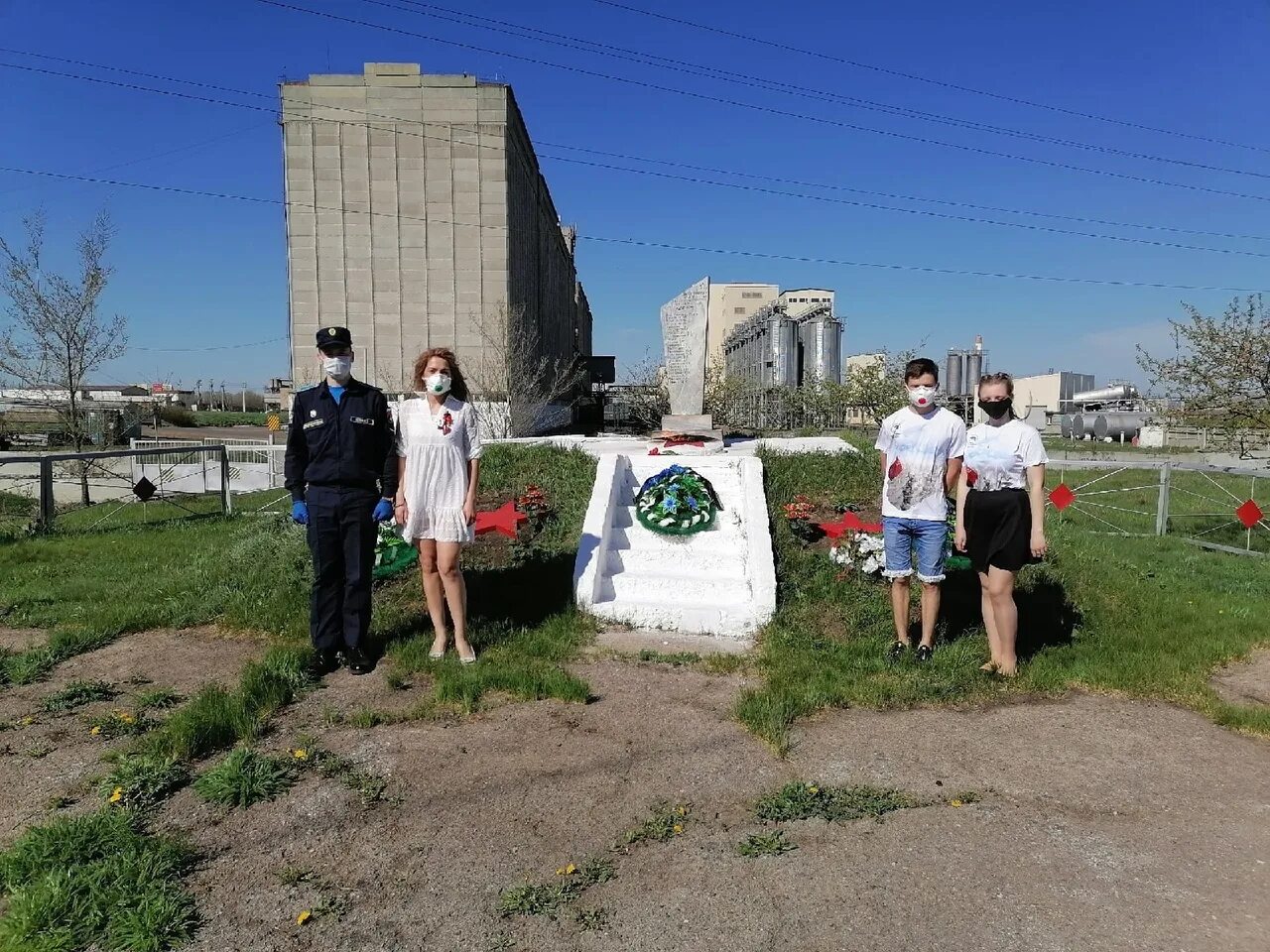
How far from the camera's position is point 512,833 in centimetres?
315

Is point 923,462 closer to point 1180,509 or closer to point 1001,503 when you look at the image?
point 1001,503

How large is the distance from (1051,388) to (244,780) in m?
88.2

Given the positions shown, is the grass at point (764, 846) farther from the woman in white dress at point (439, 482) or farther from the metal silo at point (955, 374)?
the metal silo at point (955, 374)

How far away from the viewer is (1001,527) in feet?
15.5

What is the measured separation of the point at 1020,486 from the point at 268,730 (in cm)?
432

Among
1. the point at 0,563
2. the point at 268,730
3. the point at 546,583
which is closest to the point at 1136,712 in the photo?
the point at 546,583

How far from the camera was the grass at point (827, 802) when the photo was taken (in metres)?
3.31

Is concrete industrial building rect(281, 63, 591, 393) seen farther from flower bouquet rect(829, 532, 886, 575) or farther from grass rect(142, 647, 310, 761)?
grass rect(142, 647, 310, 761)

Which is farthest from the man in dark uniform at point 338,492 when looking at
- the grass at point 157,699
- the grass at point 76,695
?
the grass at point 76,695

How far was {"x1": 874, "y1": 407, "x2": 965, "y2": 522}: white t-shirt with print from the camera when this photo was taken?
197 inches

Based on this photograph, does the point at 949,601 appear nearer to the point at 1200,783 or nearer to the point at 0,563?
the point at 1200,783

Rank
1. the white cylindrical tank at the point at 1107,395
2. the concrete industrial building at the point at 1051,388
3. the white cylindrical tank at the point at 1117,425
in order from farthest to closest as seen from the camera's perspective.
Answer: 1. the concrete industrial building at the point at 1051,388
2. the white cylindrical tank at the point at 1107,395
3. the white cylindrical tank at the point at 1117,425

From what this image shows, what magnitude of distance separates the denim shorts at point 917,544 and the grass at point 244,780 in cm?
362

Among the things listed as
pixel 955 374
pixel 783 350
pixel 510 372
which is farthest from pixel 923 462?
pixel 783 350
